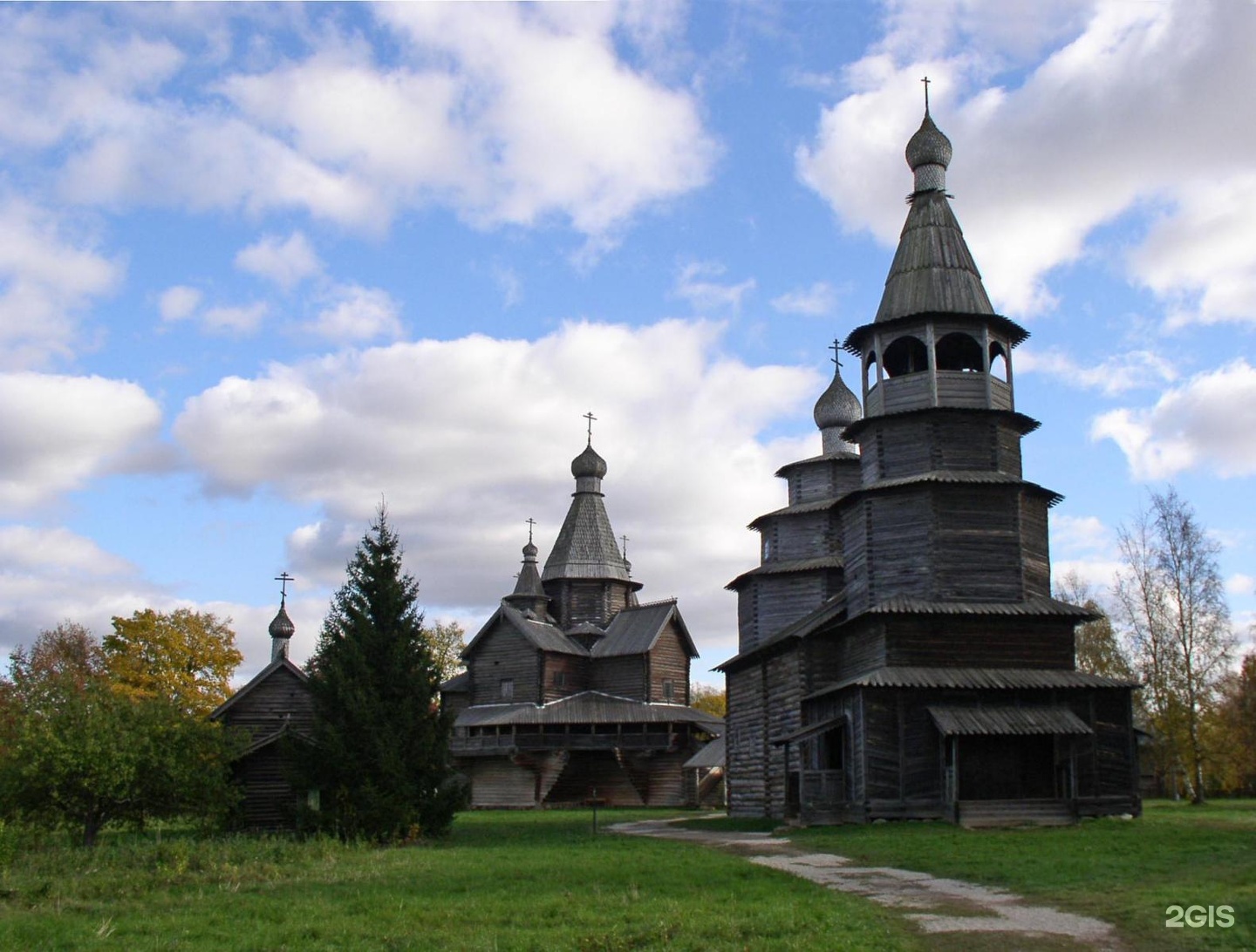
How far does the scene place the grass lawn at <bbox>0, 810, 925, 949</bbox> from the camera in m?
11.6

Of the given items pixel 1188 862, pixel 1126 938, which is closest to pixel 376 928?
pixel 1126 938

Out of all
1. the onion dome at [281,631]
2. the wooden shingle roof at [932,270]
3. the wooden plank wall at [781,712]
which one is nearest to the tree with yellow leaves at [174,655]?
the onion dome at [281,631]

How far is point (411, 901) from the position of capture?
1410 centimetres

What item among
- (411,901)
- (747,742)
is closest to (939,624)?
(747,742)

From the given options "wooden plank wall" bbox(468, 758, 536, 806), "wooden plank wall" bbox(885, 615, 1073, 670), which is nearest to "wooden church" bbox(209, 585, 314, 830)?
"wooden plank wall" bbox(885, 615, 1073, 670)

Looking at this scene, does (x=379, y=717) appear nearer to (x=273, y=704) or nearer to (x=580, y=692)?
(x=273, y=704)

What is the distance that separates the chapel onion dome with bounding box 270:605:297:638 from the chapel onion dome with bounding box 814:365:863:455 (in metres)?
22.0

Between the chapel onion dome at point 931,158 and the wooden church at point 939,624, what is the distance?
5cm

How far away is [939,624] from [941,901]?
14.8 m

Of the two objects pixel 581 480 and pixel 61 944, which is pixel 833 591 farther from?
pixel 61 944

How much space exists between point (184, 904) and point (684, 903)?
625 centimetres

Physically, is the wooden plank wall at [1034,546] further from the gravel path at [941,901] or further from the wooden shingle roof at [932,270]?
the gravel path at [941,901]

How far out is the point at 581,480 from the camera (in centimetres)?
5806

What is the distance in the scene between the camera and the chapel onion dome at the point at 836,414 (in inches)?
1721
